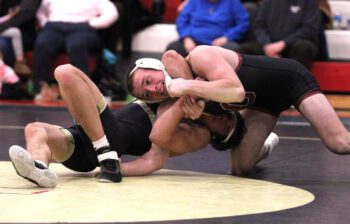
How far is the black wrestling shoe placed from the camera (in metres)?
5.33

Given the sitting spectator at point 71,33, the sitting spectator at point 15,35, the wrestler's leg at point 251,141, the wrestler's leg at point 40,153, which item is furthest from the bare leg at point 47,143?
the sitting spectator at point 15,35

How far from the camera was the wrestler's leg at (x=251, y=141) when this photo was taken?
5.88 meters

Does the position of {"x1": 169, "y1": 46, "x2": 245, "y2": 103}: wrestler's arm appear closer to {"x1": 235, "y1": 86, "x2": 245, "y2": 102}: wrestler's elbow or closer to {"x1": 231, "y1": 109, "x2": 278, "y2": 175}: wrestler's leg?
{"x1": 235, "y1": 86, "x2": 245, "y2": 102}: wrestler's elbow

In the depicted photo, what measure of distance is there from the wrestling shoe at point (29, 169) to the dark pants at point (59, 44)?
5.04m

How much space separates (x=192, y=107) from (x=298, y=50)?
14.7ft

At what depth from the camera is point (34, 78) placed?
10.4 metres

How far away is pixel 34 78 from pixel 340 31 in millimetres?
3308

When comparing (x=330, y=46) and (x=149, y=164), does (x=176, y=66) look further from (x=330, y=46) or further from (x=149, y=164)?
(x=330, y=46)

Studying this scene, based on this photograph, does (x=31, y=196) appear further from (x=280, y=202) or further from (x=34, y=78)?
(x=34, y=78)

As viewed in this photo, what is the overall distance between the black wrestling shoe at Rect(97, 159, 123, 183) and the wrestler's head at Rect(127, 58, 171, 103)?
422mm

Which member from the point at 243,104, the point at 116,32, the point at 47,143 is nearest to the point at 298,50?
the point at 116,32

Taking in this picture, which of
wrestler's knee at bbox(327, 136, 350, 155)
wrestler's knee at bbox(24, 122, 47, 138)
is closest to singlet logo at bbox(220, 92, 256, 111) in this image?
wrestler's knee at bbox(327, 136, 350, 155)

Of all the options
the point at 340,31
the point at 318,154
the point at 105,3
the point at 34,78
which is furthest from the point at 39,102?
the point at 318,154

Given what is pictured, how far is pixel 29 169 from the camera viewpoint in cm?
495
